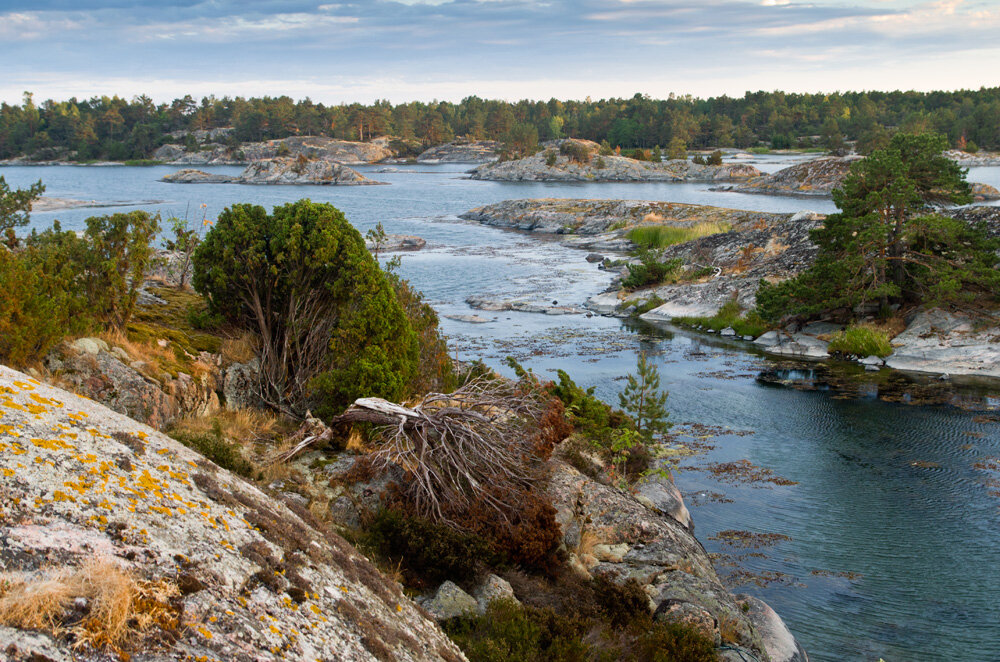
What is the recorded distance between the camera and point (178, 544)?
4.79 m

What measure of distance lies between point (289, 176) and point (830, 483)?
386 ft

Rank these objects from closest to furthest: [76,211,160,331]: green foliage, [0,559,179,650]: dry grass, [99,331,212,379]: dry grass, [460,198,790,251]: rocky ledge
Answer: [0,559,179,650]: dry grass < [99,331,212,379]: dry grass < [76,211,160,331]: green foliage < [460,198,790,251]: rocky ledge

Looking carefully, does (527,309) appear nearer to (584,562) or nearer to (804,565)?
(804,565)

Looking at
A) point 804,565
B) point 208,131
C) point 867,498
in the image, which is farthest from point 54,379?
point 208,131

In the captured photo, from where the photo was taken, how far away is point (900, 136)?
31.9 m

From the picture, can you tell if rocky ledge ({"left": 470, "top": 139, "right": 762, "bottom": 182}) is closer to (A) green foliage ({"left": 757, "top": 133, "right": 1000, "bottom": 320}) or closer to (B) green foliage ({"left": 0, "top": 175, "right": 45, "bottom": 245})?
(A) green foliage ({"left": 757, "top": 133, "right": 1000, "bottom": 320})

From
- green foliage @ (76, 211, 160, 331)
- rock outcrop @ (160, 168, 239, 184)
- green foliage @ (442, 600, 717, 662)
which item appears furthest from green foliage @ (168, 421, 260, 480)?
rock outcrop @ (160, 168, 239, 184)

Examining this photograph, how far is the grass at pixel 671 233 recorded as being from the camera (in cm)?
5594

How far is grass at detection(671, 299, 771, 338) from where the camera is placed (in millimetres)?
35875

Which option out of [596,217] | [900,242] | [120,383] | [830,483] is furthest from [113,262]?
[596,217]

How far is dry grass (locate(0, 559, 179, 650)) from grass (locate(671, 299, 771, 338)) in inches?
1365

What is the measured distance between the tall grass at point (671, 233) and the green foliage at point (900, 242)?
66.8ft

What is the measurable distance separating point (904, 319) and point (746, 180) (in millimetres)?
Answer: 97287

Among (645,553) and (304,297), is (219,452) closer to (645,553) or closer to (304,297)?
(304,297)
